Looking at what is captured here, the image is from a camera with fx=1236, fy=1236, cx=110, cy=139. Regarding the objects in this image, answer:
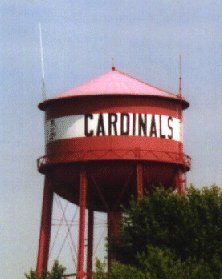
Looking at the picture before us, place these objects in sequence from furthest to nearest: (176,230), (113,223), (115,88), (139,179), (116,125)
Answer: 1. (113,223)
2. (115,88)
3. (116,125)
4. (139,179)
5. (176,230)

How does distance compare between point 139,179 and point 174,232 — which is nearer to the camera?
point 174,232

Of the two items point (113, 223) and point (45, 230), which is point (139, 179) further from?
point (45, 230)

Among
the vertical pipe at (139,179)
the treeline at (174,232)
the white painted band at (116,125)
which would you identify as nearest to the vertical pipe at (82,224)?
the treeline at (174,232)

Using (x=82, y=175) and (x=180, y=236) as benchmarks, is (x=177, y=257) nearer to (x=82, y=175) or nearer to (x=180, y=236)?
(x=180, y=236)

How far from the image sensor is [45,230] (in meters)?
62.5

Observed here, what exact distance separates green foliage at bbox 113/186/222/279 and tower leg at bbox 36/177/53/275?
4326 mm

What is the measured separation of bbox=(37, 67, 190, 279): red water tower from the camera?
60.2m

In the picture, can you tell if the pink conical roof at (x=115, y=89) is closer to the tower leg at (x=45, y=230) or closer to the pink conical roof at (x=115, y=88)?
the pink conical roof at (x=115, y=88)

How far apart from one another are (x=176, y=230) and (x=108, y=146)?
18.6ft

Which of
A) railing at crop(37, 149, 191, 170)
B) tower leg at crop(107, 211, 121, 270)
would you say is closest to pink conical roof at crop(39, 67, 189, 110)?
railing at crop(37, 149, 191, 170)

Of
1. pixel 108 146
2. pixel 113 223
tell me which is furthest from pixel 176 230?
pixel 113 223

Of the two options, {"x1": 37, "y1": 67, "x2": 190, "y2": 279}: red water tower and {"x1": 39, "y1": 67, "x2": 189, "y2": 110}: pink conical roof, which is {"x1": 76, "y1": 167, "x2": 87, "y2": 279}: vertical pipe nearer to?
{"x1": 37, "y1": 67, "x2": 190, "y2": 279}: red water tower

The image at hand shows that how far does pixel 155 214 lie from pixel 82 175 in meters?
4.09

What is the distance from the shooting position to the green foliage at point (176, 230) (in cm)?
5628
